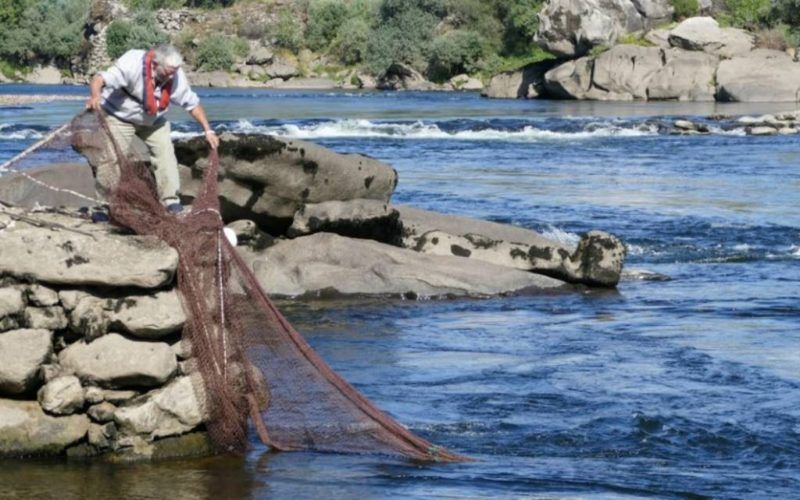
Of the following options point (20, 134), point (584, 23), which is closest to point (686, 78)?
point (584, 23)

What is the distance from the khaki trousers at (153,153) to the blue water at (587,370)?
2.32 m

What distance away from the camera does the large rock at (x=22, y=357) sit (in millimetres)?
9641

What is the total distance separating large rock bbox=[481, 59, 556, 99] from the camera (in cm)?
7806

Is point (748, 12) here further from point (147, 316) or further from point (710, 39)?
point (147, 316)

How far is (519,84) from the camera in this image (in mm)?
78562

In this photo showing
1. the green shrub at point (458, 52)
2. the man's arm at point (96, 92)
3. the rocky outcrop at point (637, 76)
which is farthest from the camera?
the green shrub at point (458, 52)

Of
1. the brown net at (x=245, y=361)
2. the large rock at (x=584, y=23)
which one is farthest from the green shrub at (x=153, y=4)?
the brown net at (x=245, y=361)

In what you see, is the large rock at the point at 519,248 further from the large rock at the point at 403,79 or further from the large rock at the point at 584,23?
the large rock at the point at 403,79

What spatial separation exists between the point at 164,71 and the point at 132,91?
421 mm

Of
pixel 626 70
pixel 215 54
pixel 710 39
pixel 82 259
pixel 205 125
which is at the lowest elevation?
pixel 215 54

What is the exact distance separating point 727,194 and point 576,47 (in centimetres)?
4745

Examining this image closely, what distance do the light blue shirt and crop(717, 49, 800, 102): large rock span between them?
188 feet

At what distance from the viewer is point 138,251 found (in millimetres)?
9945

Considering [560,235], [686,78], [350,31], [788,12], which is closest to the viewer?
[560,235]
